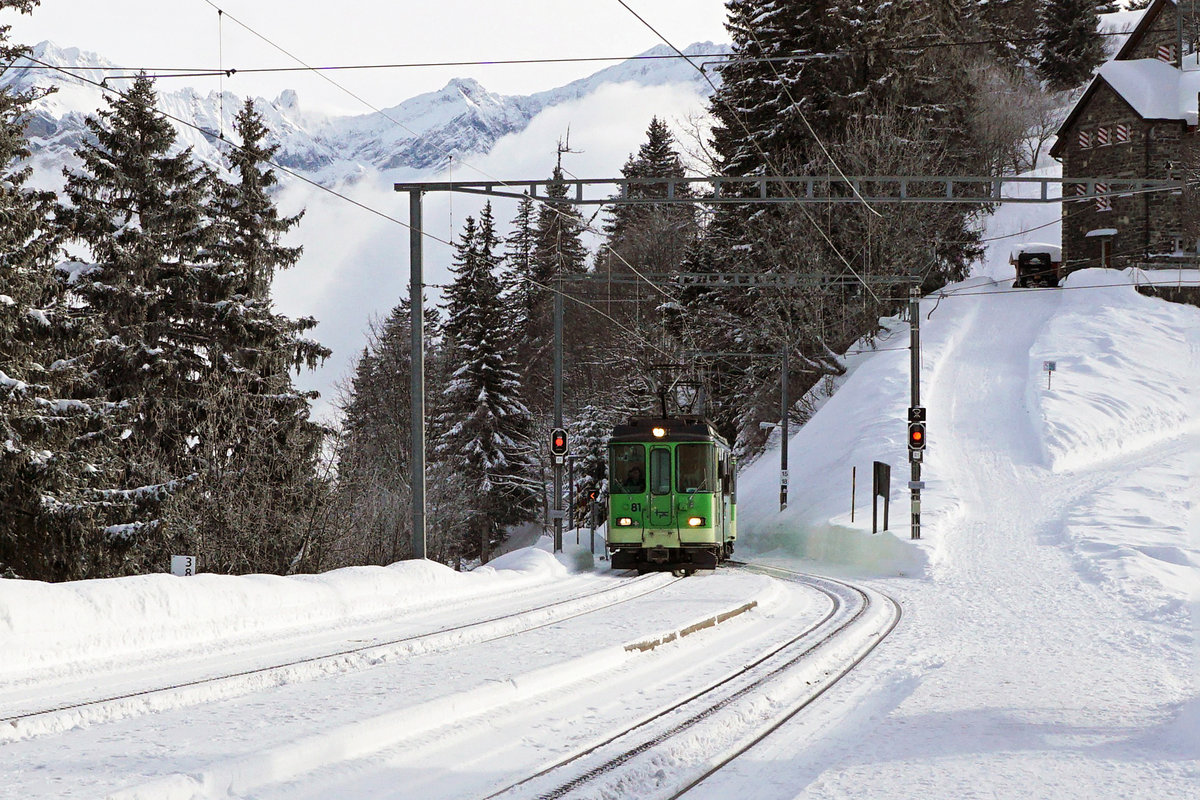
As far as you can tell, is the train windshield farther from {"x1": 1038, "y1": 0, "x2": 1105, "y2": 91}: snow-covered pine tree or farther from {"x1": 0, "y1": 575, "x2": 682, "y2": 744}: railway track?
{"x1": 1038, "y1": 0, "x2": 1105, "y2": 91}: snow-covered pine tree

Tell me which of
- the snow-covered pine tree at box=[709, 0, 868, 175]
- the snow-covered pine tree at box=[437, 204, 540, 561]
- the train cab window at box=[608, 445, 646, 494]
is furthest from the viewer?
the snow-covered pine tree at box=[437, 204, 540, 561]

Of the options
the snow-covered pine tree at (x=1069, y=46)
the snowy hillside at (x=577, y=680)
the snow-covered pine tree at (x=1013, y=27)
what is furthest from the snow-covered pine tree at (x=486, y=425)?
the snow-covered pine tree at (x=1069, y=46)

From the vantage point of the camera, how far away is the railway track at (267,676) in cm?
755

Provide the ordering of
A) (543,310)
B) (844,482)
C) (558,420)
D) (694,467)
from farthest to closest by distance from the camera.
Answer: (543,310)
(844,482)
(558,420)
(694,467)

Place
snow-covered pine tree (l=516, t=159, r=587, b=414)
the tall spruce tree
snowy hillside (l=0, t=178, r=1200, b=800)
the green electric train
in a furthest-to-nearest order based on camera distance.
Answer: snow-covered pine tree (l=516, t=159, r=587, b=414), the tall spruce tree, the green electric train, snowy hillside (l=0, t=178, r=1200, b=800)

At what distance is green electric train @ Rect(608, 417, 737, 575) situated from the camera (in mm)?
23875

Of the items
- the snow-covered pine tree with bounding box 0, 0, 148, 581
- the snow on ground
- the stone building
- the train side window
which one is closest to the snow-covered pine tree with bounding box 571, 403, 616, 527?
the snow on ground

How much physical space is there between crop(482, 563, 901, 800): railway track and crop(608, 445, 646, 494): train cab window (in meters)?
10.4

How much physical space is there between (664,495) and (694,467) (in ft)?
2.78

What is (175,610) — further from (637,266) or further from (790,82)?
(637,266)

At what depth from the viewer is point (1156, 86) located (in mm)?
58000

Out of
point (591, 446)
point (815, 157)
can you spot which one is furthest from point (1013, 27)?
point (591, 446)

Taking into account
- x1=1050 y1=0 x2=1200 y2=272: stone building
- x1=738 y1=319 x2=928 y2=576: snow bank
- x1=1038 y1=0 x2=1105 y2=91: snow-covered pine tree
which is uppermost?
x1=1038 y1=0 x2=1105 y2=91: snow-covered pine tree

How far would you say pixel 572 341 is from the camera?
73.2m
